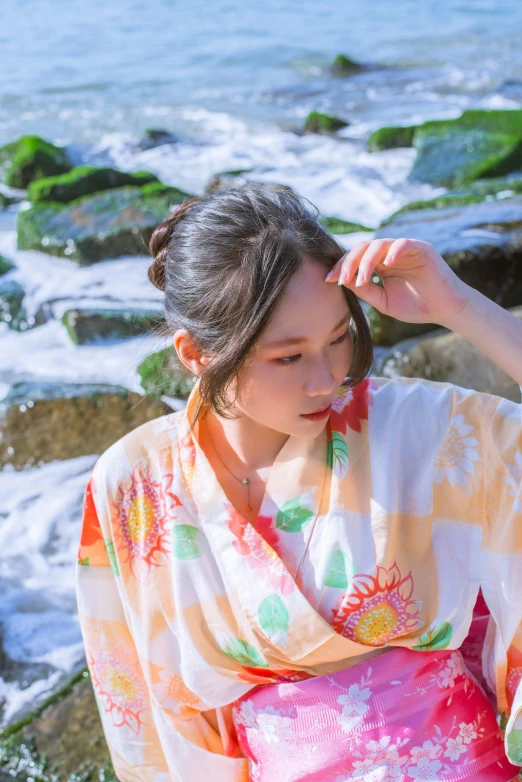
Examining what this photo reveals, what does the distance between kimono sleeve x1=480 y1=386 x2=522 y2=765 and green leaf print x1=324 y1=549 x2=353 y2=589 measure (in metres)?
0.33

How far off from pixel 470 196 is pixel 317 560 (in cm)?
514


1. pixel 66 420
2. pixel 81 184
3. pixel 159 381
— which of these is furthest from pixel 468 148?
pixel 66 420

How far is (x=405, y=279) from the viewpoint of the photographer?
6.73 ft

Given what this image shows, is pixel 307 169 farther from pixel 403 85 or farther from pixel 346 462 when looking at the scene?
pixel 346 462

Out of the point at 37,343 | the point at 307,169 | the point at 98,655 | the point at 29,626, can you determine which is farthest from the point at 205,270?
the point at 307,169

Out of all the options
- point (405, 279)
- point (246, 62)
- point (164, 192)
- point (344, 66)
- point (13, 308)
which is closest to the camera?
point (405, 279)

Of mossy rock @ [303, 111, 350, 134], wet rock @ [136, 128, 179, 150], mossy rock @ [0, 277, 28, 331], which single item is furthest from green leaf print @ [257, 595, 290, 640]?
Result: wet rock @ [136, 128, 179, 150]

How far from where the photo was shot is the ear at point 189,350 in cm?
213

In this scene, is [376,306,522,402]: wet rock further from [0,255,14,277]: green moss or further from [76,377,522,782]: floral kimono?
[0,255,14,277]: green moss

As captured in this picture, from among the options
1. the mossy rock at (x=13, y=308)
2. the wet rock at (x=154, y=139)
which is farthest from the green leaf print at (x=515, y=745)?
the wet rock at (x=154, y=139)

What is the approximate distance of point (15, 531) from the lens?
4418mm

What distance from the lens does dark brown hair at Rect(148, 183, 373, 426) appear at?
1.95 metres

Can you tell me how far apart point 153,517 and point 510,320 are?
1040mm

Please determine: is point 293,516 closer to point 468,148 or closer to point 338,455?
point 338,455
